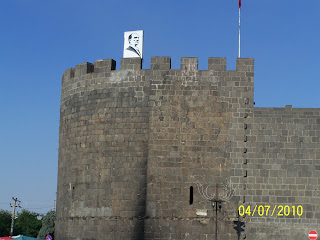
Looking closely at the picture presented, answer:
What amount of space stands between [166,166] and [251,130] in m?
3.26

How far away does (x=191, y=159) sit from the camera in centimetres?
1905

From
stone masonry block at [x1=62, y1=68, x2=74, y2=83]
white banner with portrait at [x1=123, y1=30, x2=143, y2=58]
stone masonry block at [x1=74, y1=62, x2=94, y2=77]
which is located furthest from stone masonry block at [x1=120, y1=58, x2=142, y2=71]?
stone masonry block at [x1=62, y1=68, x2=74, y2=83]

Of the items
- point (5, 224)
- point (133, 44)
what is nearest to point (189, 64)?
point (133, 44)

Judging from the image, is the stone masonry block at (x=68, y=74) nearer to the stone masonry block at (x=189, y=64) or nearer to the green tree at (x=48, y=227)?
the stone masonry block at (x=189, y=64)

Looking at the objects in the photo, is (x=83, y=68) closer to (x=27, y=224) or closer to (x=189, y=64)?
(x=189, y=64)

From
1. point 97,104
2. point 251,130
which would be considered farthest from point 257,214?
point 97,104

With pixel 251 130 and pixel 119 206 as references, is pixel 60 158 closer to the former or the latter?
pixel 119 206

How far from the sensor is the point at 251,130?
19219mm

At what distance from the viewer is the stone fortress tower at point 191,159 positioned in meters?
18.7
